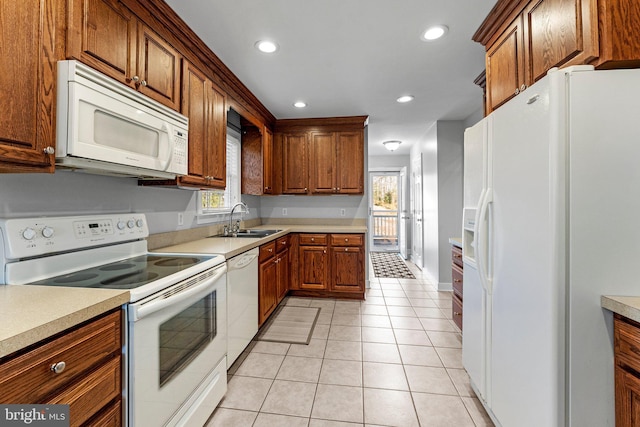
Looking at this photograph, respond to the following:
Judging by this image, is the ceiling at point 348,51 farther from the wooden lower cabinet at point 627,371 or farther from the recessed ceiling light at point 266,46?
the wooden lower cabinet at point 627,371

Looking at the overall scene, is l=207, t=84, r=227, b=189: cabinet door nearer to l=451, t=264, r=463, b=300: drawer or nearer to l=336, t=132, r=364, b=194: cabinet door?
l=336, t=132, r=364, b=194: cabinet door

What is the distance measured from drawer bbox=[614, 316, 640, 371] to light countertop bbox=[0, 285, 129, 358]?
1.75 metres

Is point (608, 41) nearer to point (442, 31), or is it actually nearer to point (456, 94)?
point (442, 31)

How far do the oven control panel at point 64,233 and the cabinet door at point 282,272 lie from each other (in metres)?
1.63

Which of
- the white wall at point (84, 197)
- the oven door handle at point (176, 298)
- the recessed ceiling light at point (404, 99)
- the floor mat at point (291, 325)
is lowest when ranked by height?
the floor mat at point (291, 325)

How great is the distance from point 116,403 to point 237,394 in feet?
3.32

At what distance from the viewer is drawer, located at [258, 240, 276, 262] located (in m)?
2.69

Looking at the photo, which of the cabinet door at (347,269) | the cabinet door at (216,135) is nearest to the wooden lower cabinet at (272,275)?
the cabinet door at (347,269)

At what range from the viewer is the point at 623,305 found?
37.3 inches

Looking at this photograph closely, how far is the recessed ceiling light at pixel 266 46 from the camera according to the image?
2209mm

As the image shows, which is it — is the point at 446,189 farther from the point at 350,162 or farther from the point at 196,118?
Result: the point at 196,118

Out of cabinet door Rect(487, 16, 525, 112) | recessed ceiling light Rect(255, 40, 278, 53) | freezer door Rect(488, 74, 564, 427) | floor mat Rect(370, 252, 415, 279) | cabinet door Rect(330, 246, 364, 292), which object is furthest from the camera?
floor mat Rect(370, 252, 415, 279)

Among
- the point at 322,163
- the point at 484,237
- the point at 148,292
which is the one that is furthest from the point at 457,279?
the point at 148,292

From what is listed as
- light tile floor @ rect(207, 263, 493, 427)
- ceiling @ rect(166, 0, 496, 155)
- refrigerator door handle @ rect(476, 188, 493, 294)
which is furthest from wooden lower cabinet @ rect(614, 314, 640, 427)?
ceiling @ rect(166, 0, 496, 155)
